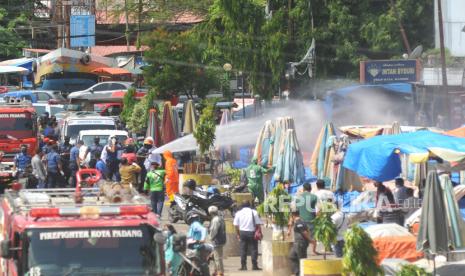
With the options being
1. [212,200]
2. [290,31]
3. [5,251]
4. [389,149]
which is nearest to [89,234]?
[5,251]

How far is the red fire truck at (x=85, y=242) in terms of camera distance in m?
12.4

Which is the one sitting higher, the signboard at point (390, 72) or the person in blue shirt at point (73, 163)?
the signboard at point (390, 72)

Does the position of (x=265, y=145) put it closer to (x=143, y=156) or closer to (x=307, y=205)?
(x=143, y=156)

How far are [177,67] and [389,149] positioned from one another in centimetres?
2748

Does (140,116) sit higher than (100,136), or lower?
higher

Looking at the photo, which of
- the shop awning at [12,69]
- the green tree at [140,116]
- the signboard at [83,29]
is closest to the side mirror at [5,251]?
the green tree at [140,116]

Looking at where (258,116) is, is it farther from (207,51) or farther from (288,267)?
(288,267)

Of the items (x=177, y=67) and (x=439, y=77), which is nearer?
(x=439, y=77)

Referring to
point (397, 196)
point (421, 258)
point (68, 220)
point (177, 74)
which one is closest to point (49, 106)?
point (177, 74)

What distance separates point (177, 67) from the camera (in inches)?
1845

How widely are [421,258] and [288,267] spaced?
2610 millimetres

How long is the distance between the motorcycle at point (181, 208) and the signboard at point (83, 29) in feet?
119

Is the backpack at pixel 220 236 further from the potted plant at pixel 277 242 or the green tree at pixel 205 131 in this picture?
the green tree at pixel 205 131

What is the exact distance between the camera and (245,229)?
20.4 meters
